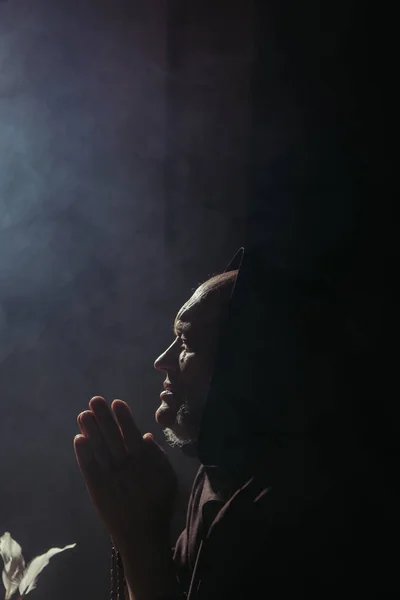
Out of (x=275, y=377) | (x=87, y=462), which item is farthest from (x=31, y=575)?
(x=275, y=377)

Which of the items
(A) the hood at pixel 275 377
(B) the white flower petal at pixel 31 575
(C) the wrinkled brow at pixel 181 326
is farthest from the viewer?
(B) the white flower petal at pixel 31 575

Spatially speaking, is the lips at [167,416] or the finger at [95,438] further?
the lips at [167,416]

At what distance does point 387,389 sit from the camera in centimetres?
114

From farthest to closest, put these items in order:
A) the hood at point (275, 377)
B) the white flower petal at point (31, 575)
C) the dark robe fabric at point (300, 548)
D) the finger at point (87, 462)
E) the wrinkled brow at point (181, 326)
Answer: the white flower petal at point (31, 575), the wrinkled brow at point (181, 326), the finger at point (87, 462), the hood at point (275, 377), the dark robe fabric at point (300, 548)

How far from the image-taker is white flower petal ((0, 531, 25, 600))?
5.14 ft

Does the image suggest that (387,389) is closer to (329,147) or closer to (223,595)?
(223,595)

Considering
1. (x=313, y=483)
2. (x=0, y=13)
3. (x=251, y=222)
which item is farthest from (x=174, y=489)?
(x=0, y=13)

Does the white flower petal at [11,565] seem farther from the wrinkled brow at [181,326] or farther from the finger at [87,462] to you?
the wrinkled brow at [181,326]

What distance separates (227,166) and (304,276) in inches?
37.2

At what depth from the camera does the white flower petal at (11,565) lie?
1.57 metres

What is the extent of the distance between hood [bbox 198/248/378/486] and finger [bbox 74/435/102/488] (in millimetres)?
268

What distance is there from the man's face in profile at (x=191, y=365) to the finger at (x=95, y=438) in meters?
0.19

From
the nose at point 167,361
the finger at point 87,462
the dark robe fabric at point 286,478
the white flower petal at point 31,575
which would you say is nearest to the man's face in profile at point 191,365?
the nose at point 167,361

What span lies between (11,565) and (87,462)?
2.00 feet
